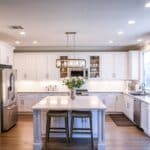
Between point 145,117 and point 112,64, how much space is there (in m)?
3.33

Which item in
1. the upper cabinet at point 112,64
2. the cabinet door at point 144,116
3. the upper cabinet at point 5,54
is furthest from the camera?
the upper cabinet at point 112,64

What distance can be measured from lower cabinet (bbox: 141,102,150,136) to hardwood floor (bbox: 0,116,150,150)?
17 centimetres

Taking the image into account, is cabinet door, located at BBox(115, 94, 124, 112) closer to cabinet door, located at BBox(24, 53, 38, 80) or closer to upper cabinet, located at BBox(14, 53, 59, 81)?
upper cabinet, located at BBox(14, 53, 59, 81)

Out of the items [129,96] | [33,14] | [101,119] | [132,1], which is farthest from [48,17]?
[129,96]

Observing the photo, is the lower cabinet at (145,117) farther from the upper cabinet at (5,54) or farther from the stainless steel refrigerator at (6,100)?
the upper cabinet at (5,54)

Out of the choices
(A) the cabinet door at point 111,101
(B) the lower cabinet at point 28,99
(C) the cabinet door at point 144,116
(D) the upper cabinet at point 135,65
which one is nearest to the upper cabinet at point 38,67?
(B) the lower cabinet at point 28,99

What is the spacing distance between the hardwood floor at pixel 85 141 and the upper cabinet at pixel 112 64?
2521 mm

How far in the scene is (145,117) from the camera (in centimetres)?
574

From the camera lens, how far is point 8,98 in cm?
642

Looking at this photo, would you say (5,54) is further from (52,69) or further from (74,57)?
(74,57)

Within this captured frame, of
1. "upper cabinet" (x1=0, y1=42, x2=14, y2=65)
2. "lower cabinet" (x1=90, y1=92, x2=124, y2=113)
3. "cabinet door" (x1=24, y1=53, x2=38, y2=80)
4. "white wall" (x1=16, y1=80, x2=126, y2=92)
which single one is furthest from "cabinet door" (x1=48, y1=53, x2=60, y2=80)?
"lower cabinet" (x1=90, y1=92, x2=124, y2=113)

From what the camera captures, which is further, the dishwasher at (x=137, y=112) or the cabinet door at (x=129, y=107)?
the cabinet door at (x=129, y=107)

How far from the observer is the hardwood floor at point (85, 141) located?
16.0 ft

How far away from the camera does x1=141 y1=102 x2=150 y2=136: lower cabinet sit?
5.52 meters
